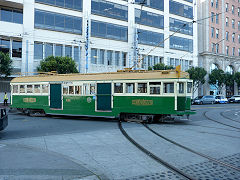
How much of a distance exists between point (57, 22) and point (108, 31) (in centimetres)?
803

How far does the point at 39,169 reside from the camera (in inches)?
198

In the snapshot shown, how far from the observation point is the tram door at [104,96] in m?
13.9

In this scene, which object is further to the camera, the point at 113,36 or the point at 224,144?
the point at 113,36

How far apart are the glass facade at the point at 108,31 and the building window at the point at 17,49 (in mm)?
10324

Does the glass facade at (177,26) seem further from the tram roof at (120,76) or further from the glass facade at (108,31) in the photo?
the tram roof at (120,76)

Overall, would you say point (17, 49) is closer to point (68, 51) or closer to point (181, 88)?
point (68, 51)

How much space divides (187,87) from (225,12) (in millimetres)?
50546

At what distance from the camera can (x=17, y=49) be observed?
94.6 ft

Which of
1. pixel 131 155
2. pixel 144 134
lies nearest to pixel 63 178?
pixel 131 155

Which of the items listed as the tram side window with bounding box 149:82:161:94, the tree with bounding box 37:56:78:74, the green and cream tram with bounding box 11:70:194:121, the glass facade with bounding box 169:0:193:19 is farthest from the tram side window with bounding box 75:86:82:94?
the glass facade with bounding box 169:0:193:19

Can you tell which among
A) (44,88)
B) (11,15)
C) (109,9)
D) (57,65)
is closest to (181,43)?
(109,9)

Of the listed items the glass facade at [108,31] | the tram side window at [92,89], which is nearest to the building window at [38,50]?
the glass facade at [108,31]

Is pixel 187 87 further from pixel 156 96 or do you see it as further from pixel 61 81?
pixel 61 81

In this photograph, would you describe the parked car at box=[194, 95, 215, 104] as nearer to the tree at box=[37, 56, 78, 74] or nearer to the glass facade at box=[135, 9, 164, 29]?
the glass facade at box=[135, 9, 164, 29]
